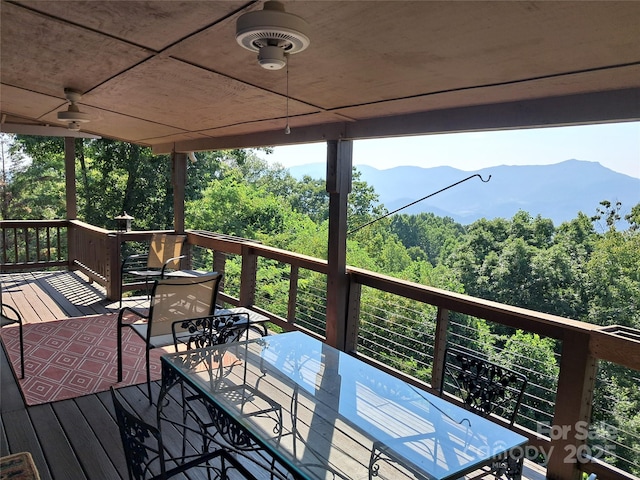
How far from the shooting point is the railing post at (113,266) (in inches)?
227

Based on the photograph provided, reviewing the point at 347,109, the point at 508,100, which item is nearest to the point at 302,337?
the point at 347,109

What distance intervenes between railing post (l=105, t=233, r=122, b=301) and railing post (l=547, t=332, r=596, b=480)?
16.8 ft

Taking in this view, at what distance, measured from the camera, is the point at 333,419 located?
181cm

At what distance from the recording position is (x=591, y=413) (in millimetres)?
2420

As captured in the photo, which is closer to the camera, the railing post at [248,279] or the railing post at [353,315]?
the railing post at [353,315]

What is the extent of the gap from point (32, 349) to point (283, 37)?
12.8 feet

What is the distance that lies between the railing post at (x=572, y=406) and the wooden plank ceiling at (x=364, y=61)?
1214 millimetres

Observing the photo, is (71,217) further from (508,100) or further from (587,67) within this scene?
(587,67)

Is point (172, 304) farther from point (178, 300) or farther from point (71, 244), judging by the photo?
point (71, 244)

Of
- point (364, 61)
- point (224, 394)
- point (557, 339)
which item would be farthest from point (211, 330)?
point (557, 339)

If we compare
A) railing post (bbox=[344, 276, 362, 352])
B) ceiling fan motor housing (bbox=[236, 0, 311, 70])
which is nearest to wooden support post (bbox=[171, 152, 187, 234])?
railing post (bbox=[344, 276, 362, 352])

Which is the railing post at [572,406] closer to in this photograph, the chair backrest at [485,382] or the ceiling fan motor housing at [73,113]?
the chair backrest at [485,382]

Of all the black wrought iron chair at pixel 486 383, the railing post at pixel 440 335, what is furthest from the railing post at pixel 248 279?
the black wrought iron chair at pixel 486 383

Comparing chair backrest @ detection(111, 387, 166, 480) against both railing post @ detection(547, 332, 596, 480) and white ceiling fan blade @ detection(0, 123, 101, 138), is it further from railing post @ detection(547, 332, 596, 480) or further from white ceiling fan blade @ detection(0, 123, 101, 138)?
white ceiling fan blade @ detection(0, 123, 101, 138)
